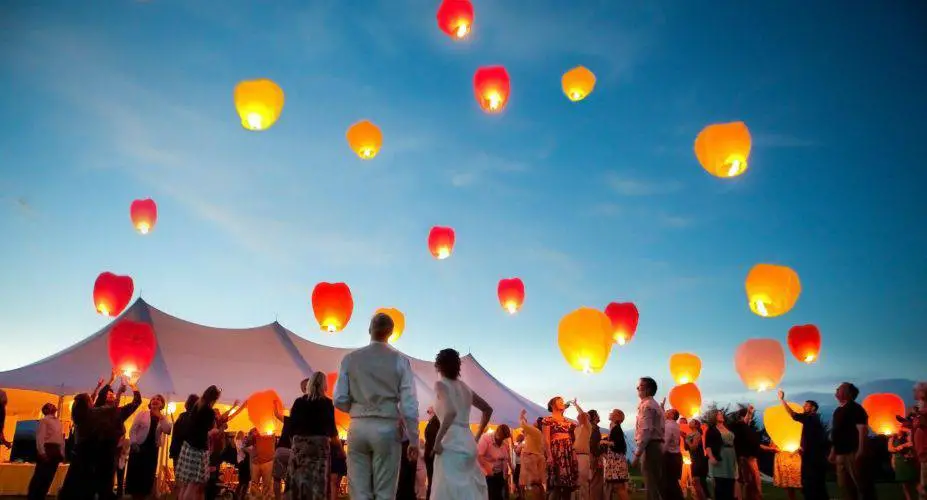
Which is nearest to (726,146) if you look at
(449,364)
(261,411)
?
(449,364)

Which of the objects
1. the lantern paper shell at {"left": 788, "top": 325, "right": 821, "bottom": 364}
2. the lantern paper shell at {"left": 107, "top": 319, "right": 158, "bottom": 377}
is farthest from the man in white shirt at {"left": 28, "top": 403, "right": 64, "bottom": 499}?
the lantern paper shell at {"left": 788, "top": 325, "right": 821, "bottom": 364}

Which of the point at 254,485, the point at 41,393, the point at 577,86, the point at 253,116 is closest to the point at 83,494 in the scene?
the point at 253,116

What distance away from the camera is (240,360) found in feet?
45.3

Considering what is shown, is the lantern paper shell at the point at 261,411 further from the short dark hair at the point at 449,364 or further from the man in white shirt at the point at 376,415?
the man in white shirt at the point at 376,415

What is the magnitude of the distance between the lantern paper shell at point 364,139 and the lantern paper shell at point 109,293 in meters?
3.70

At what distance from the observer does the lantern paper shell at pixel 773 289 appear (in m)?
7.40

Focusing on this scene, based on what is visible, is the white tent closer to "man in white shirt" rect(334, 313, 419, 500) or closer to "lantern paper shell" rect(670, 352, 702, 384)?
"lantern paper shell" rect(670, 352, 702, 384)

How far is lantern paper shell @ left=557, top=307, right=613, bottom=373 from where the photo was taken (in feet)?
26.8

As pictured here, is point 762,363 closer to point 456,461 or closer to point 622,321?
point 622,321

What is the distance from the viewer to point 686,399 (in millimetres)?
10617

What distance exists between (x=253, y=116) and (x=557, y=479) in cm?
523

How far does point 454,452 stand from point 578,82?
5628mm

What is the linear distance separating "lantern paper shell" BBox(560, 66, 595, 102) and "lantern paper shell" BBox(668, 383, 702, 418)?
5507 millimetres

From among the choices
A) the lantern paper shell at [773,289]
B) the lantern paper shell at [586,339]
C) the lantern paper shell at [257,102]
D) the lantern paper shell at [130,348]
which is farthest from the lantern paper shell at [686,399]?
the lantern paper shell at [130,348]
